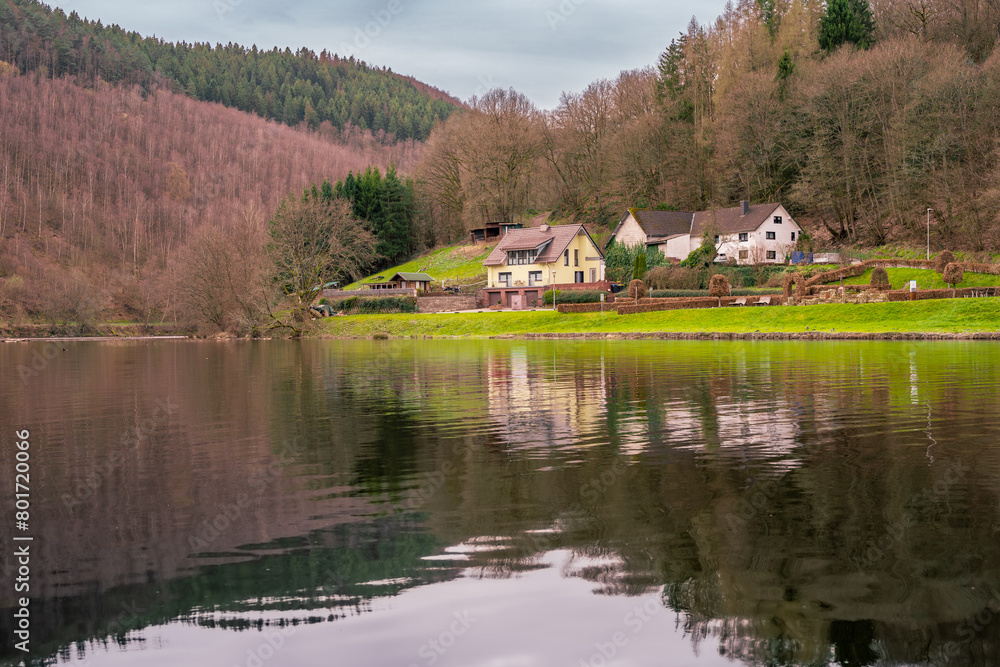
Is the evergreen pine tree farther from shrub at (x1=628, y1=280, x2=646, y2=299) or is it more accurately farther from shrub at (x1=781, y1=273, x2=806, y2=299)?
shrub at (x1=781, y1=273, x2=806, y2=299)

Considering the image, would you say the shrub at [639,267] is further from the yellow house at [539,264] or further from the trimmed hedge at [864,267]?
the trimmed hedge at [864,267]

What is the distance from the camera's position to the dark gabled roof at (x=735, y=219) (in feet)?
310

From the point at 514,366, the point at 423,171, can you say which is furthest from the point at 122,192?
the point at 514,366

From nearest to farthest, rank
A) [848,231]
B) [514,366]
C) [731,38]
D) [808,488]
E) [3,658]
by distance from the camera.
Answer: [3,658] → [808,488] → [514,366] → [848,231] → [731,38]

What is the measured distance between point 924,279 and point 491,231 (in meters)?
74.8

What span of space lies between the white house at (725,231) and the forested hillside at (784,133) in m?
3.97

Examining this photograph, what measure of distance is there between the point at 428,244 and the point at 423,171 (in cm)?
1295

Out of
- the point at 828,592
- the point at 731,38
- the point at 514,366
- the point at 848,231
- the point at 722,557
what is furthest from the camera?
the point at 731,38

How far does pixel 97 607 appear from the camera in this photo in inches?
317

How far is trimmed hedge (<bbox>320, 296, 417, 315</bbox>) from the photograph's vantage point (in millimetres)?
101062

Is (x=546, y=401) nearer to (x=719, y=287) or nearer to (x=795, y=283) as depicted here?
(x=795, y=283)

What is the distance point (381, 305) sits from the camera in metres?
102

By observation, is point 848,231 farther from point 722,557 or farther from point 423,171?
point 722,557

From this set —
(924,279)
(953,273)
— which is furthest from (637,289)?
(953,273)
